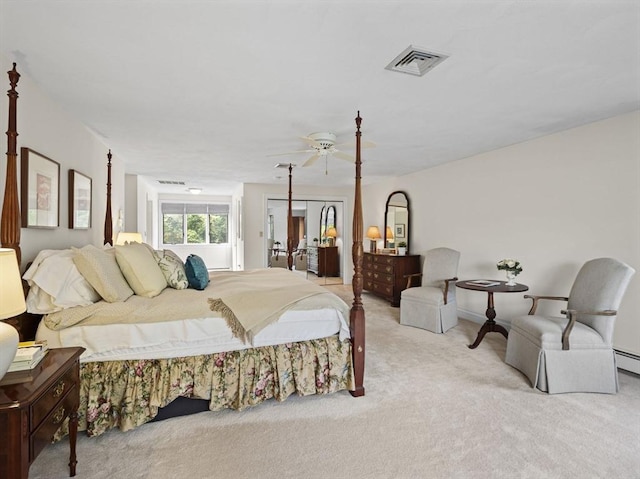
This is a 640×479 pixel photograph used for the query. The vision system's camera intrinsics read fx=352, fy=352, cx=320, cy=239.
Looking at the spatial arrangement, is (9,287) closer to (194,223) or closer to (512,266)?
(512,266)

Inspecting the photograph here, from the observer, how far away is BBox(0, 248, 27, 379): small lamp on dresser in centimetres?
134

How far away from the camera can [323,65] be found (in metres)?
2.29

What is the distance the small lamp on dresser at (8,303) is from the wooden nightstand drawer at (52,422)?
0.91 ft

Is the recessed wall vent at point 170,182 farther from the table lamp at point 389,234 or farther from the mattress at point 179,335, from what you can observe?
the mattress at point 179,335

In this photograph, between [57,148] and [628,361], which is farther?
[628,361]

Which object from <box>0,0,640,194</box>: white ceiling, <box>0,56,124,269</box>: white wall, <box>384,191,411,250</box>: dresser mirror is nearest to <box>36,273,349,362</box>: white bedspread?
<box>0,56,124,269</box>: white wall

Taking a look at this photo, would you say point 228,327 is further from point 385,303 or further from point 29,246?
point 385,303

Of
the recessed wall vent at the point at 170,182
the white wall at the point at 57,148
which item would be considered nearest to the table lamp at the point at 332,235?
the recessed wall vent at the point at 170,182

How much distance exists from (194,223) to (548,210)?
8678mm

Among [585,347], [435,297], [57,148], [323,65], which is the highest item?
[323,65]

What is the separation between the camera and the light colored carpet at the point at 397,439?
1.91 meters

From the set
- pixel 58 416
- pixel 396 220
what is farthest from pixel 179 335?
pixel 396 220

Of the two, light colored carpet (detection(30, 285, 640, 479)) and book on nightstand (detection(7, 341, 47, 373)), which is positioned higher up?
book on nightstand (detection(7, 341, 47, 373))

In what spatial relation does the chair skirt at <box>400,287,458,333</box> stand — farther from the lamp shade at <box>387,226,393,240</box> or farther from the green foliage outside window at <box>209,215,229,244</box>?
the green foliage outside window at <box>209,215,229,244</box>
